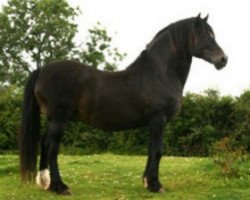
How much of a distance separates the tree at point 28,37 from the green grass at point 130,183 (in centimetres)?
3347

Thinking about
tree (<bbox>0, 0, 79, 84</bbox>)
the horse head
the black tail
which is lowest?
the black tail

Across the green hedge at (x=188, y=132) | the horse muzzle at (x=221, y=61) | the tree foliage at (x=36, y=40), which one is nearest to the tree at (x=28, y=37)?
the tree foliage at (x=36, y=40)

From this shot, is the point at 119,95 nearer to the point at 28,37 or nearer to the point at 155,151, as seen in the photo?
the point at 155,151

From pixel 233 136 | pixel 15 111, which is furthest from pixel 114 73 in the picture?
pixel 15 111

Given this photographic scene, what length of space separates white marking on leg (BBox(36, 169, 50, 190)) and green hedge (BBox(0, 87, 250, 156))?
11.0 meters

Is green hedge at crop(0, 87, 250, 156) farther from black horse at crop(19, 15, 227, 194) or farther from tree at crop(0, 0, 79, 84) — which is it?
tree at crop(0, 0, 79, 84)

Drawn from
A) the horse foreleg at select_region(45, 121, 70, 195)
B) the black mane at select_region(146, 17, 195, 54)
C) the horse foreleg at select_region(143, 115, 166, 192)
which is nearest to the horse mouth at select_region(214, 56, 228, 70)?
the black mane at select_region(146, 17, 195, 54)

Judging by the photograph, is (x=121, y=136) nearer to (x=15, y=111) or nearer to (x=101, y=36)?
(x=15, y=111)

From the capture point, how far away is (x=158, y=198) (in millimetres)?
9312

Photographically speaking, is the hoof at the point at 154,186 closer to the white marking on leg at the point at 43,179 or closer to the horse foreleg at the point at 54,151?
the horse foreleg at the point at 54,151

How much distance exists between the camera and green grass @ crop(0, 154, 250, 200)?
9.60 meters

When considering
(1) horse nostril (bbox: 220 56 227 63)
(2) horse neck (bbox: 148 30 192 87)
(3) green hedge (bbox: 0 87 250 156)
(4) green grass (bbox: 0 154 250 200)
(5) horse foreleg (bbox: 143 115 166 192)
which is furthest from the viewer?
(3) green hedge (bbox: 0 87 250 156)

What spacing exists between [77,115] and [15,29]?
3891cm

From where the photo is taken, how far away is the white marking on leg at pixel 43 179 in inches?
399
